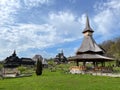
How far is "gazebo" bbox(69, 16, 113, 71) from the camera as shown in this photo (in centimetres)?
4079

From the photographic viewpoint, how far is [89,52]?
43219mm

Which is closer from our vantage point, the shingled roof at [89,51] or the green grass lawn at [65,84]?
the green grass lawn at [65,84]

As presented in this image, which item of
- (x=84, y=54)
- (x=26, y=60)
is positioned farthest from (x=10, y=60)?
(x=84, y=54)

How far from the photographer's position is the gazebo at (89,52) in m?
40.8

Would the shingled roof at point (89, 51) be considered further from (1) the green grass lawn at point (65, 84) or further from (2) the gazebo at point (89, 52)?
(1) the green grass lawn at point (65, 84)

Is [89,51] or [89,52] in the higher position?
[89,51]

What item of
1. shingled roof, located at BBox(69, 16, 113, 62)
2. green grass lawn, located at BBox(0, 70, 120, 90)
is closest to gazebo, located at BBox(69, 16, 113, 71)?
shingled roof, located at BBox(69, 16, 113, 62)

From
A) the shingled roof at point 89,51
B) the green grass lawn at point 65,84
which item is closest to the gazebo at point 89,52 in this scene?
the shingled roof at point 89,51

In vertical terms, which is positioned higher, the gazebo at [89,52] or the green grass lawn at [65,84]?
the gazebo at [89,52]

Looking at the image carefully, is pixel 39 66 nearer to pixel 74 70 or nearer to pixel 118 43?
pixel 74 70

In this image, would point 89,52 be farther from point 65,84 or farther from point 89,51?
point 65,84

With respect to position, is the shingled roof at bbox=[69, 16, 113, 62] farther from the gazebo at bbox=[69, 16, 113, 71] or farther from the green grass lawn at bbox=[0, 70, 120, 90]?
the green grass lawn at bbox=[0, 70, 120, 90]

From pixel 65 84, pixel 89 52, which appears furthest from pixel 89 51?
pixel 65 84

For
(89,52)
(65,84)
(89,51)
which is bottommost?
(65,84)
